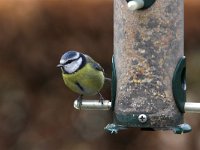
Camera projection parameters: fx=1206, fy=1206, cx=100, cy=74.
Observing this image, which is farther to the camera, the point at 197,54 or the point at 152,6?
the point at 197,54

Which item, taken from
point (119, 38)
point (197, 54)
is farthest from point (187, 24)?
point (119, 38)

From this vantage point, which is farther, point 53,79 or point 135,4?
point 53,79

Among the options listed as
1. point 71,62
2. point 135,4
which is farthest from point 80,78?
point 135,4

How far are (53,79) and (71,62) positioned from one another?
401cm

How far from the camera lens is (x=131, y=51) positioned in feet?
29.1

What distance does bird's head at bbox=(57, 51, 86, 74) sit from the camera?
363 inches

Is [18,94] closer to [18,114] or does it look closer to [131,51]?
[18,114]

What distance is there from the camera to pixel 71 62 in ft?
30.4

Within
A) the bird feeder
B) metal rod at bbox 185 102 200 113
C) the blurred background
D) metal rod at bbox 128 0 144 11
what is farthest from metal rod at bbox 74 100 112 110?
the blurred background

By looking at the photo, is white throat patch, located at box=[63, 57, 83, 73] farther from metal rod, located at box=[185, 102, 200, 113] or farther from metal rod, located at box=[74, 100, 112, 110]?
metal rod, located at box=[185, 102, 200, 113]

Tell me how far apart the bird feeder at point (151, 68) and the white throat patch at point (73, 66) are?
1.64ft

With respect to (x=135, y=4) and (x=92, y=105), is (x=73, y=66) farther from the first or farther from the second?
(x=135, y=4)

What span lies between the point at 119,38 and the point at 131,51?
17cm

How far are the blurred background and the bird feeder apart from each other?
424 cm
